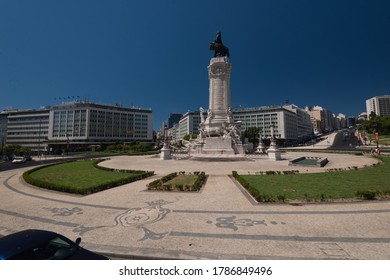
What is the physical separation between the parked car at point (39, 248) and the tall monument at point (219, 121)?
38476mm

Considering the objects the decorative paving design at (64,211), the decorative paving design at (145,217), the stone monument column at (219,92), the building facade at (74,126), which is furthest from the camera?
the building facade at (74,126)

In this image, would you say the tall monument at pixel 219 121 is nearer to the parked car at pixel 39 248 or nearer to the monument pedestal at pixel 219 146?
the monument pedestal at pixel 219 146

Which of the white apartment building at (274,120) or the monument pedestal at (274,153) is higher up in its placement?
the white apartment building at (274,120)

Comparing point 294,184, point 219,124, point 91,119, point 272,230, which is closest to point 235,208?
point 272,230

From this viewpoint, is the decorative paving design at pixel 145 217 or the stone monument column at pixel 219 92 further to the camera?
the stone monument column at pixel 219 92

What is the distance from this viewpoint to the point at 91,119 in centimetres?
11331

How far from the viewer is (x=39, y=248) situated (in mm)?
4754

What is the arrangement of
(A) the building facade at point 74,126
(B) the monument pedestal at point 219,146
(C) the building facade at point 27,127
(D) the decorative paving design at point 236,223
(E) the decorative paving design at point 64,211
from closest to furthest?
(D) the decorative paving design at point 236,223 < (E) the decorative paving design at point 64,211 < (B) the monument pedestal at point 219,146 < (A) the building facade at point 74,126 < (C) the building facade at point 27,127

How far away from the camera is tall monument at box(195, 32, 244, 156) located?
43781 millimetres

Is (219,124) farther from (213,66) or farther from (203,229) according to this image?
(203,229)

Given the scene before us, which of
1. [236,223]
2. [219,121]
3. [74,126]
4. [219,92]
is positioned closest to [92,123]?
[74,126]

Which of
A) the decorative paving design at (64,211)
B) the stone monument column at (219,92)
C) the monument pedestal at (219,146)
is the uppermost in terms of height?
the stone monument column at (219,92)

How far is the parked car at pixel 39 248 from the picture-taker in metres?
4.50

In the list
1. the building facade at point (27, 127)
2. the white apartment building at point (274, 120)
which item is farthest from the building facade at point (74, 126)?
the white apartment building at point (274, 120)
